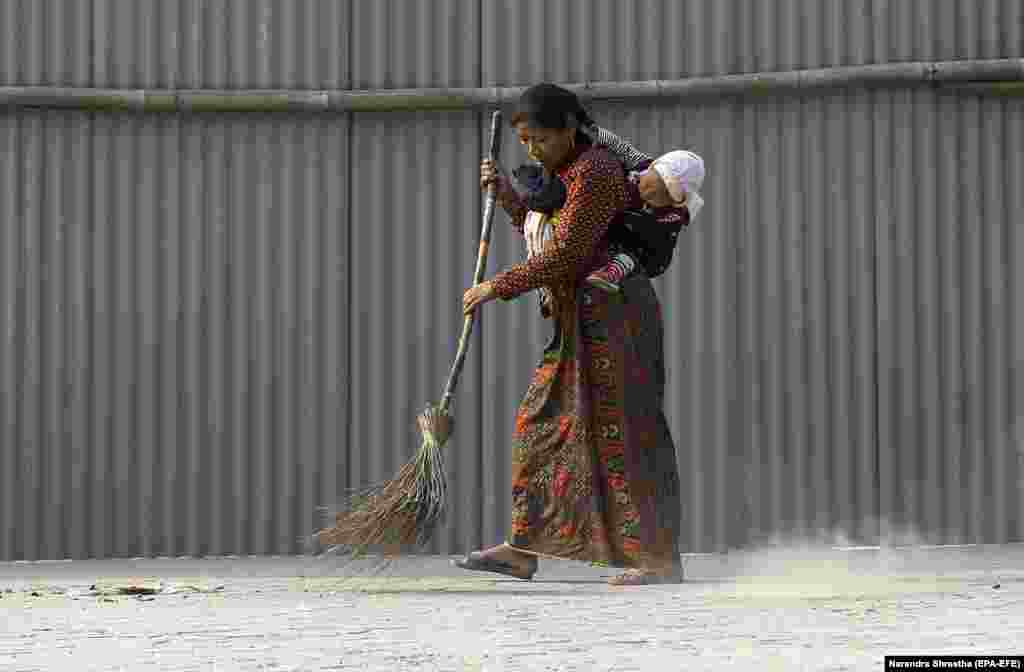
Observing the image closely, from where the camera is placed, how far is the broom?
20.7ft

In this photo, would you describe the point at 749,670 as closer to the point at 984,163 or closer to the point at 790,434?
the point at 790,434

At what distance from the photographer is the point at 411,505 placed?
6348 millimetres

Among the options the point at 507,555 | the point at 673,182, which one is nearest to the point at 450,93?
the point at 673,182

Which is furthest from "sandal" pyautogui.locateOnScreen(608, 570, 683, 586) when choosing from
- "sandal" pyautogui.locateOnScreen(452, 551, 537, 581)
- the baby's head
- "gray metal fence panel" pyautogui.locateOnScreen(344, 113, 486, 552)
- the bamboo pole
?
the bamboo pole

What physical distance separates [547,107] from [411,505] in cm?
159

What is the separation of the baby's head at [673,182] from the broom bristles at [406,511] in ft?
3.85

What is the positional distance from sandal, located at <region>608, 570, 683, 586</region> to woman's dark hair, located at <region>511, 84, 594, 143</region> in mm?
1706

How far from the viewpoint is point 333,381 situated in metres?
8.33

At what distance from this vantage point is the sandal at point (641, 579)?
6.24 meters

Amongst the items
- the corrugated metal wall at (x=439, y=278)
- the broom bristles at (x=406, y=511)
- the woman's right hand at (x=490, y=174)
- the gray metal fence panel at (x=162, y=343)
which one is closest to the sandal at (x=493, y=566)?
the broom bristles at (x=406, y=511)

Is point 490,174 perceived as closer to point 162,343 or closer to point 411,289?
point 411,289

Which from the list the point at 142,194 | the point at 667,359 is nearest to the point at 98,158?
the point at 142,194

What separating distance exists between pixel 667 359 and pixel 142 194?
275 centimetres

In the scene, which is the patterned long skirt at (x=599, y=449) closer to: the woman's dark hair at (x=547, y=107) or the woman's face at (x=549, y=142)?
the woman's face at (x=549, y=142)
